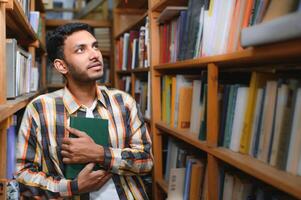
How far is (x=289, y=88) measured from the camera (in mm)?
870

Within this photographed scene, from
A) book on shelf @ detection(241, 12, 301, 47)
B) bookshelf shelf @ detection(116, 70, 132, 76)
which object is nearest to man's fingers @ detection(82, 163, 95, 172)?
book on shelf @ detection(241, 12, 301, 47)

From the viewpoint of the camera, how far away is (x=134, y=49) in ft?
8.65

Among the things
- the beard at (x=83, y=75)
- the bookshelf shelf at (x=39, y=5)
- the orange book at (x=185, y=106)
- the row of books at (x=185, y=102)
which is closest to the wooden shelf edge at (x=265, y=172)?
the row of books at (x=185, y=102)

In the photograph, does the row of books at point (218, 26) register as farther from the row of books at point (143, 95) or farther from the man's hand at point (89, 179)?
the man's hand at point (89, 179)

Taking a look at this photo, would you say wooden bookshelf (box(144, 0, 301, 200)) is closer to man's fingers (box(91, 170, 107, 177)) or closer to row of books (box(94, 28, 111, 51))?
man's fingers (box(91, 170, 107, 177))

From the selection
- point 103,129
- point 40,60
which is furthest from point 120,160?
point 40,60

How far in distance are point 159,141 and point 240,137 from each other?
0.95 metres

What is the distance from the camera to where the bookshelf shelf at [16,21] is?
123 cm

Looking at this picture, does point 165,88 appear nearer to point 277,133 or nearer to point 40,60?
point 277,133

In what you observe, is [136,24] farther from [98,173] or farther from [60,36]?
[98,173]

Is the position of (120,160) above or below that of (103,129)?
below

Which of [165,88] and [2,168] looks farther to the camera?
[165,88]

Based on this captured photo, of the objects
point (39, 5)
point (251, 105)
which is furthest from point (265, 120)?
point (39, 5)

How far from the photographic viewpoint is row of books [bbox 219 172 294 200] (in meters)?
1.00
